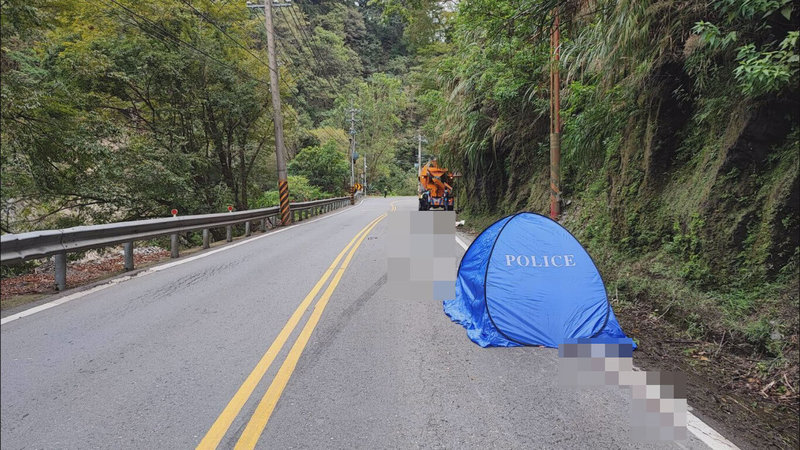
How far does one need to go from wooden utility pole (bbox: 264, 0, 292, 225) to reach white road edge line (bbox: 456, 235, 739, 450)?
17208 mm

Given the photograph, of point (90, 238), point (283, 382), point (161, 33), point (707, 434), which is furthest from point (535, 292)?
point (161, 33)

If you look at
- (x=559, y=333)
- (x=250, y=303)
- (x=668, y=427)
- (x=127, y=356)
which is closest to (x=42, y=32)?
(x=250, y=303)

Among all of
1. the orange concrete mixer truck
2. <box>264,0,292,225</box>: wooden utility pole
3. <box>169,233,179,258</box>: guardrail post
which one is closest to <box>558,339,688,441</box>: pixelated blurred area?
<box>169,233,179,258</box>: guardrail post

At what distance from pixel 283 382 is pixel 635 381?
9.89ft

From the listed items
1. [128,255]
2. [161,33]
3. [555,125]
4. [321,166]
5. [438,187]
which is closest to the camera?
[128,255]

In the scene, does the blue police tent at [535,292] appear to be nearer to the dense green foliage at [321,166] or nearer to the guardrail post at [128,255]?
the guardrail post at [128,255]

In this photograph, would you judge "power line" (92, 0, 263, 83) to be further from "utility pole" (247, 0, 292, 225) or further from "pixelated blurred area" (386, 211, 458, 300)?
"pixelated blurred area" (386, 211, 458, 300)

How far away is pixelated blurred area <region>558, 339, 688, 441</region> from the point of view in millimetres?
2953

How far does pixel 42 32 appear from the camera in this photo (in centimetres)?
997

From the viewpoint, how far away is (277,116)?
18062mm

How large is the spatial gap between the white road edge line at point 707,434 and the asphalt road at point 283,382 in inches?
3.5

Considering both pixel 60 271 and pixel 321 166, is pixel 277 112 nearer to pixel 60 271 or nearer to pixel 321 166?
pixel 60 271

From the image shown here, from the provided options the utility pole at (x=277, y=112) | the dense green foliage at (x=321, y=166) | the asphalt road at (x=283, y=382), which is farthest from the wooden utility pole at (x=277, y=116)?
the dense green foliage at (x=321, y=166)

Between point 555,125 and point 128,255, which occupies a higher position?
point 555,125
